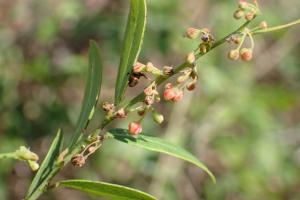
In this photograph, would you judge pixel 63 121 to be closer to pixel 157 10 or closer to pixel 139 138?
pixel 157 10

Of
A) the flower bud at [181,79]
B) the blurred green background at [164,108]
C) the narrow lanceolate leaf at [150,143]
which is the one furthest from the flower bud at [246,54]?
the blurred green background at [164,108]

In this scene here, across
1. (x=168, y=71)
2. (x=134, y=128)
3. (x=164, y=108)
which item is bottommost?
(x=134, y=128)

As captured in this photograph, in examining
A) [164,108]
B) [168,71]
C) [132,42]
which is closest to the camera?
[168,71]

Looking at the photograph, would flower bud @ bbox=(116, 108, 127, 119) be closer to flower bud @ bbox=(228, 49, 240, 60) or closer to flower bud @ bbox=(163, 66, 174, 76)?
flower bud @ bbox=(163, 66, 174, 76)

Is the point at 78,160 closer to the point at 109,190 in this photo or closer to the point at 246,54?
the point at 109,190

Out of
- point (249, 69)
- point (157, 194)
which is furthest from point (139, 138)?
point (249, 69)

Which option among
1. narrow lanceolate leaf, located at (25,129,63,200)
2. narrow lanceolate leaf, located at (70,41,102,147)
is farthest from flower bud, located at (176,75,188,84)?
narrow lanceolate leaf, located at (25,129,63,200)

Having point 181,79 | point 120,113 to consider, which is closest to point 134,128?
point 120,113
